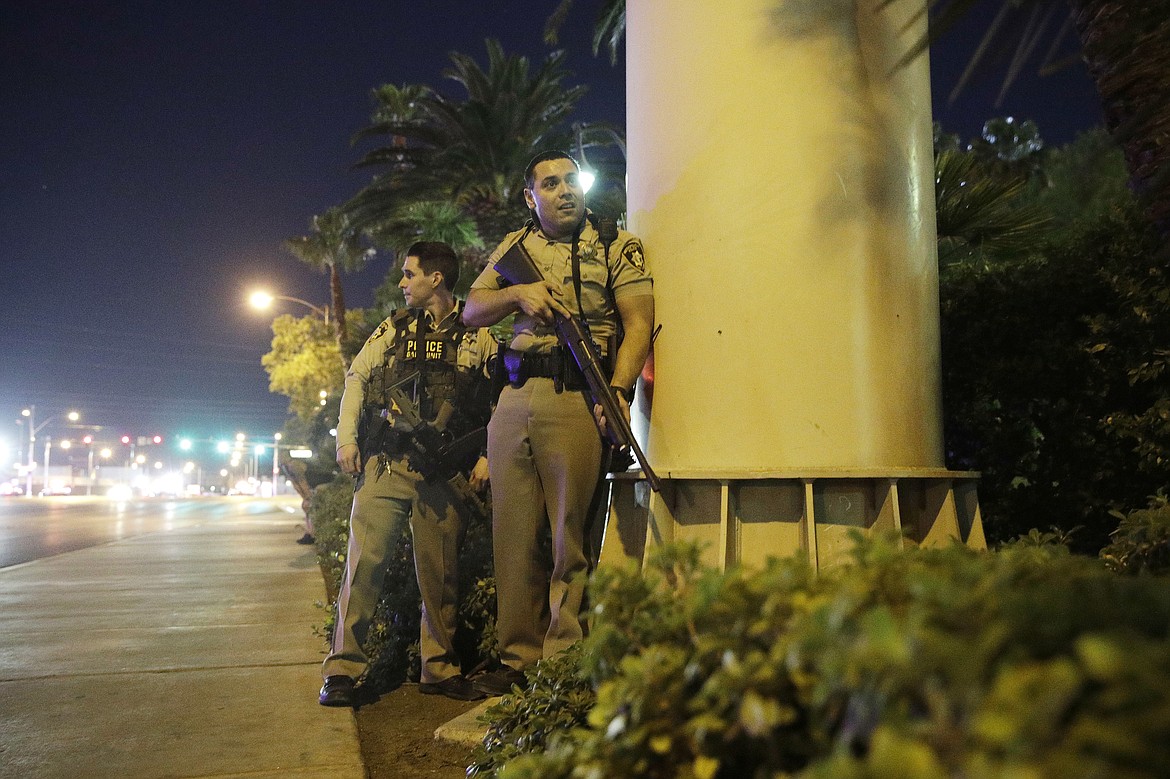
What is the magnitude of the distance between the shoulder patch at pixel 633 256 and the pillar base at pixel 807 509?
0.77 meters

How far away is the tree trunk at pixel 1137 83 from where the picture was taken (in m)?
3.22

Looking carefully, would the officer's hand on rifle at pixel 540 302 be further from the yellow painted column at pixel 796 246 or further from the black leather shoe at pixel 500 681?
the black leather shoe at pixel 500 681

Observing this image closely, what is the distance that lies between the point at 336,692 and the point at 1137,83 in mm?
3763

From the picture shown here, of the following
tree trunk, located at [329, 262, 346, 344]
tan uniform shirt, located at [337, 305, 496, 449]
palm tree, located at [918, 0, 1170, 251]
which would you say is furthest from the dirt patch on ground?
tree trunk, located at [329, 262, 346, 344]

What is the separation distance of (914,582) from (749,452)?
190cm

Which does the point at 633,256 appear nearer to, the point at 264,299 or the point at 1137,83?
the point at 1137,83

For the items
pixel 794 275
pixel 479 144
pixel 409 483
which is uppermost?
pixel 479 144

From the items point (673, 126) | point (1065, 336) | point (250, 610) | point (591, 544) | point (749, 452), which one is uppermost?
point (673, 126)

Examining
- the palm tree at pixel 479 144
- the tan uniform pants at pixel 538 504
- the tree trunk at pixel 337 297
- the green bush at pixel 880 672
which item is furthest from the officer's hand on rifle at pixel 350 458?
the tree trunk at pixel 337 297

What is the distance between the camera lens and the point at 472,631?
4121 millimetres

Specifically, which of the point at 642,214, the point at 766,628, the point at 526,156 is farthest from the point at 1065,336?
the point at 526,156

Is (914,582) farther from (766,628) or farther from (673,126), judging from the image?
(673,126)

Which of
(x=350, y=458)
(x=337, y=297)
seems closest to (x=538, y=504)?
(x=350, y=458)

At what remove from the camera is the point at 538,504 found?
3.39 m
